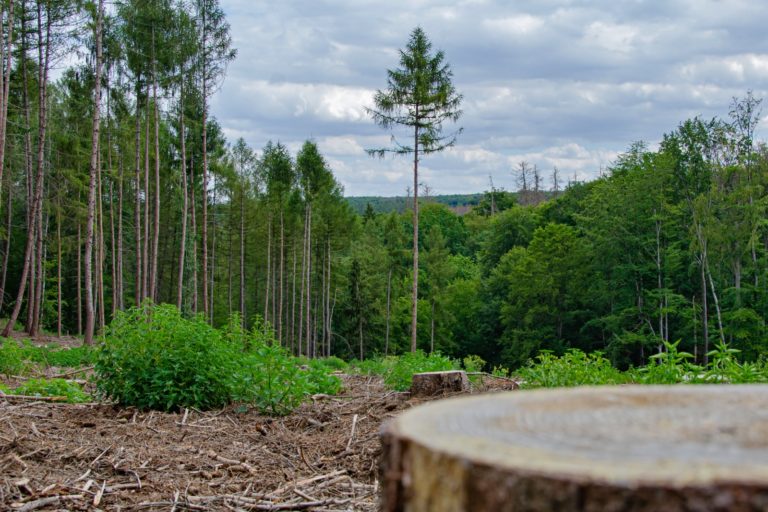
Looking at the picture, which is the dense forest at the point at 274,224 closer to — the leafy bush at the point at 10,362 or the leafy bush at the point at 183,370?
the leafy bush at the point at 10,362

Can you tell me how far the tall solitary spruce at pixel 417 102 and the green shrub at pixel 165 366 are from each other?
17.7 m

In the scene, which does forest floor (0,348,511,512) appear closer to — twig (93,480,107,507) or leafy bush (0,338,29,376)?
twig (93,480,107,507)

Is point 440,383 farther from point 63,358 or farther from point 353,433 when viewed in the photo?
point 63,358

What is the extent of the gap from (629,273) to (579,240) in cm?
508

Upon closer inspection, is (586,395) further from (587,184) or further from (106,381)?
(587,184)

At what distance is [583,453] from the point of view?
1683 millimetres

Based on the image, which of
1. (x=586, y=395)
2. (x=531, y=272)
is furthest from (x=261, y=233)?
(x=586, y=395)

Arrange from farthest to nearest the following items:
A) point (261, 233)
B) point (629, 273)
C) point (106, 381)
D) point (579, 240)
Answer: point (261, 233)
point (579, 240)
point (629, 273)
point (106, 381)

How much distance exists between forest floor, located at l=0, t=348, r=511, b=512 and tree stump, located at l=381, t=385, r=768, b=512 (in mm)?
3081

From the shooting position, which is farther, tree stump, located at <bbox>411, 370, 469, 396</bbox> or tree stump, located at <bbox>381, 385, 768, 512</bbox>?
tree stump, located at <bbox>411, 370, 469, 396</bbox>

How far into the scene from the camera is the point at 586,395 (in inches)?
93.6

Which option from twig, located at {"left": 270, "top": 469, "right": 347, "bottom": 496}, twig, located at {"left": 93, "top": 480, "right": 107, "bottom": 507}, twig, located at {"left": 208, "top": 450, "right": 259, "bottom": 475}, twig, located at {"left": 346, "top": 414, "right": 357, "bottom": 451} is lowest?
twig, located at {"left": 346, "top": 414, "right": 357, "bottom": 451}

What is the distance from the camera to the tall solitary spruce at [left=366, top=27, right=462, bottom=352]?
26.3m

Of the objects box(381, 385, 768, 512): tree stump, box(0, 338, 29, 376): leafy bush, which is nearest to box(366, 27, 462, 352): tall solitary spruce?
box(0, 338, 29, 376): leafy bush
